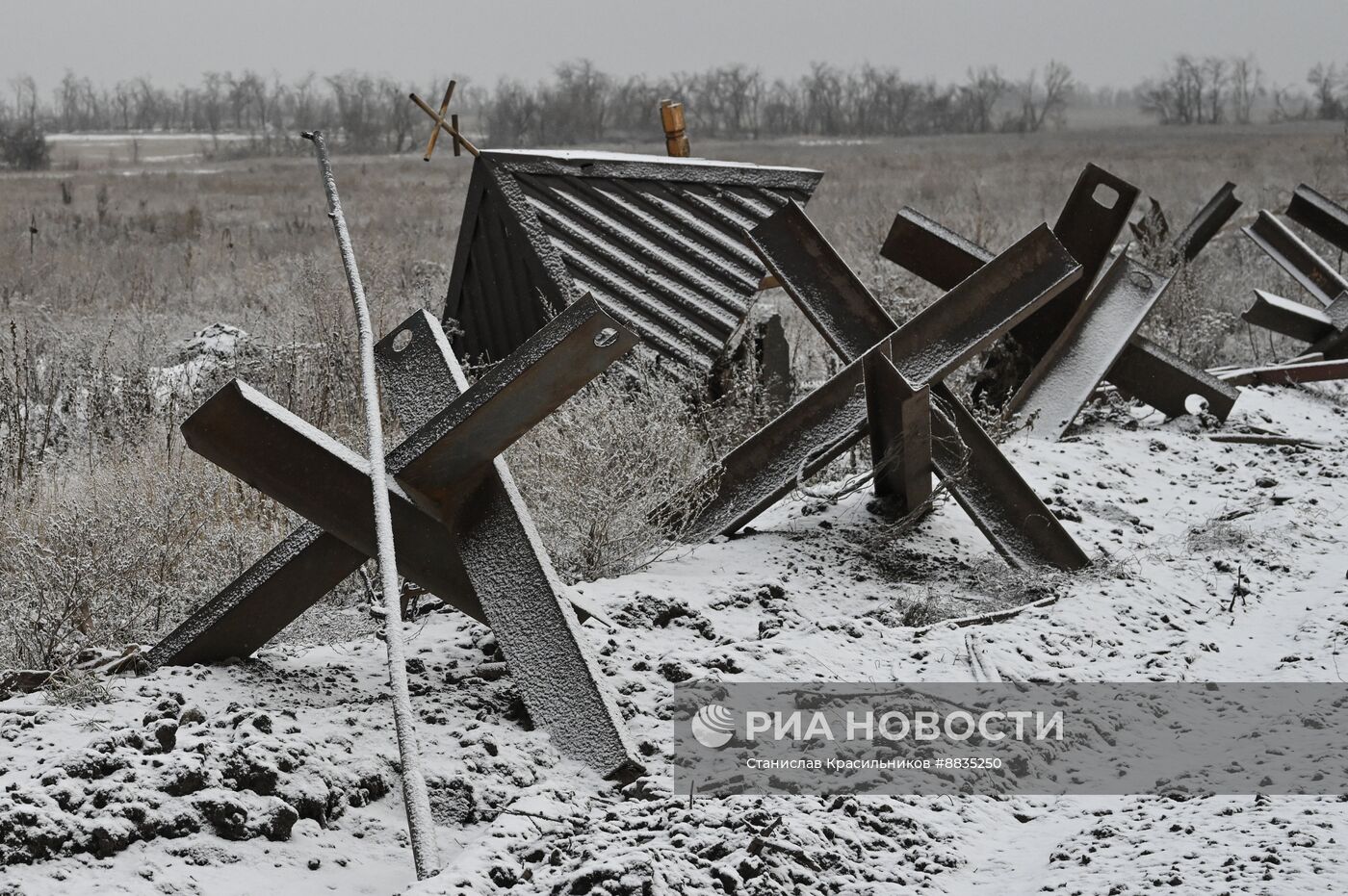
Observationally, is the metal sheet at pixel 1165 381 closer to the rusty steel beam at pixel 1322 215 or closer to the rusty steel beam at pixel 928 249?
the rusty steel beam at pixel 928 249

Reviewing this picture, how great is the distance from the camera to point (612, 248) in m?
6.07

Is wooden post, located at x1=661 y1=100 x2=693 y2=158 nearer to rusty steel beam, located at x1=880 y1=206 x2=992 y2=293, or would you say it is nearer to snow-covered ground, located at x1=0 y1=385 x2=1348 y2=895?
rusty steel beam, located at x1=880 y1=206 x2=992 y2=293

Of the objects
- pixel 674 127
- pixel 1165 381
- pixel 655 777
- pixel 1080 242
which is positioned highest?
pixel 674 127

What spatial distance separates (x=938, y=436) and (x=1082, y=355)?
1.72 m

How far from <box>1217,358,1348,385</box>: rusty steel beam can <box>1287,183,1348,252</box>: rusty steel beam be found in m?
1.90

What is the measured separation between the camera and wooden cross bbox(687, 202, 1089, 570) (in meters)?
4.34

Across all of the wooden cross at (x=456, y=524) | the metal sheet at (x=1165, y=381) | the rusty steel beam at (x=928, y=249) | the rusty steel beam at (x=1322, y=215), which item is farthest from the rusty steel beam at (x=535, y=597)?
the rusty steel beam at (x=1322, y=215)

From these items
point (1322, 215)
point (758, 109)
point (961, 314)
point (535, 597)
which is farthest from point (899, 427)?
point (758, 109)

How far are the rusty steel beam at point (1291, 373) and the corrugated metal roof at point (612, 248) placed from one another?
3212 millimetres

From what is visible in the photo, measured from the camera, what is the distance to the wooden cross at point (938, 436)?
434 cm

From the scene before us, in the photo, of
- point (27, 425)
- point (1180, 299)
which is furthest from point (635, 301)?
point (1180, 299)

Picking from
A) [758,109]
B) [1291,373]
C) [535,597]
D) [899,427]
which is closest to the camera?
[535,597]

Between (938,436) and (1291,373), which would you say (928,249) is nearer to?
(938,436)

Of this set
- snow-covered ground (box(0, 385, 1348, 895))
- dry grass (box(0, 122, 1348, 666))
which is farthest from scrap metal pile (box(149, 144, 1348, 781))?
dry grass (box(0, 122, 1348, 666))
